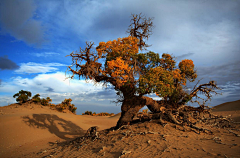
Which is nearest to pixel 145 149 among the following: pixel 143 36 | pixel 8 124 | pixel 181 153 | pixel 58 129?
pixel 181 153

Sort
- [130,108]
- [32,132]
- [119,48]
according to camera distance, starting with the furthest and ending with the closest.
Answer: [32,132] → [130,108] → [119,48]

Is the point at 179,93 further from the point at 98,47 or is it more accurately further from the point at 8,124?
the point at 8,124

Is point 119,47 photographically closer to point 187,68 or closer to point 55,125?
point 187,68

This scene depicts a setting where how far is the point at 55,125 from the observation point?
53.5 ft

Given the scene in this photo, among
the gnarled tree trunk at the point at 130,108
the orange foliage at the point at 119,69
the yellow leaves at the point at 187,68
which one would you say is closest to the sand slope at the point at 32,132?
the gnarled tree trunk at the point at 130,108

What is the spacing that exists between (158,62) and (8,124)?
46.6ft

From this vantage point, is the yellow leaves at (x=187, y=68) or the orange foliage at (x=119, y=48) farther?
the yellow leaves at (x=187, y=68)

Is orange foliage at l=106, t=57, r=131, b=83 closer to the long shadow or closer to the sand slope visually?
the sand slope

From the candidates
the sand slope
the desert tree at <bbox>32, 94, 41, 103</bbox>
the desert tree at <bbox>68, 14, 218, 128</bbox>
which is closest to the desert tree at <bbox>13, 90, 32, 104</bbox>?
the desert tree at <bbox>32, 94, 41, 103</bbox>

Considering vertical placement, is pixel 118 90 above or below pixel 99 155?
above

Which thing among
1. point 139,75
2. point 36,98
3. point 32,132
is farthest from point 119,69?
point 36,98

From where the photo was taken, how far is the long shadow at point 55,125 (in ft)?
49.0

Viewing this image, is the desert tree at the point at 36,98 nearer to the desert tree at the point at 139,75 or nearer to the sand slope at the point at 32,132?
the sand slope at the point at 32,132

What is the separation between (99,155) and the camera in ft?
21.8
